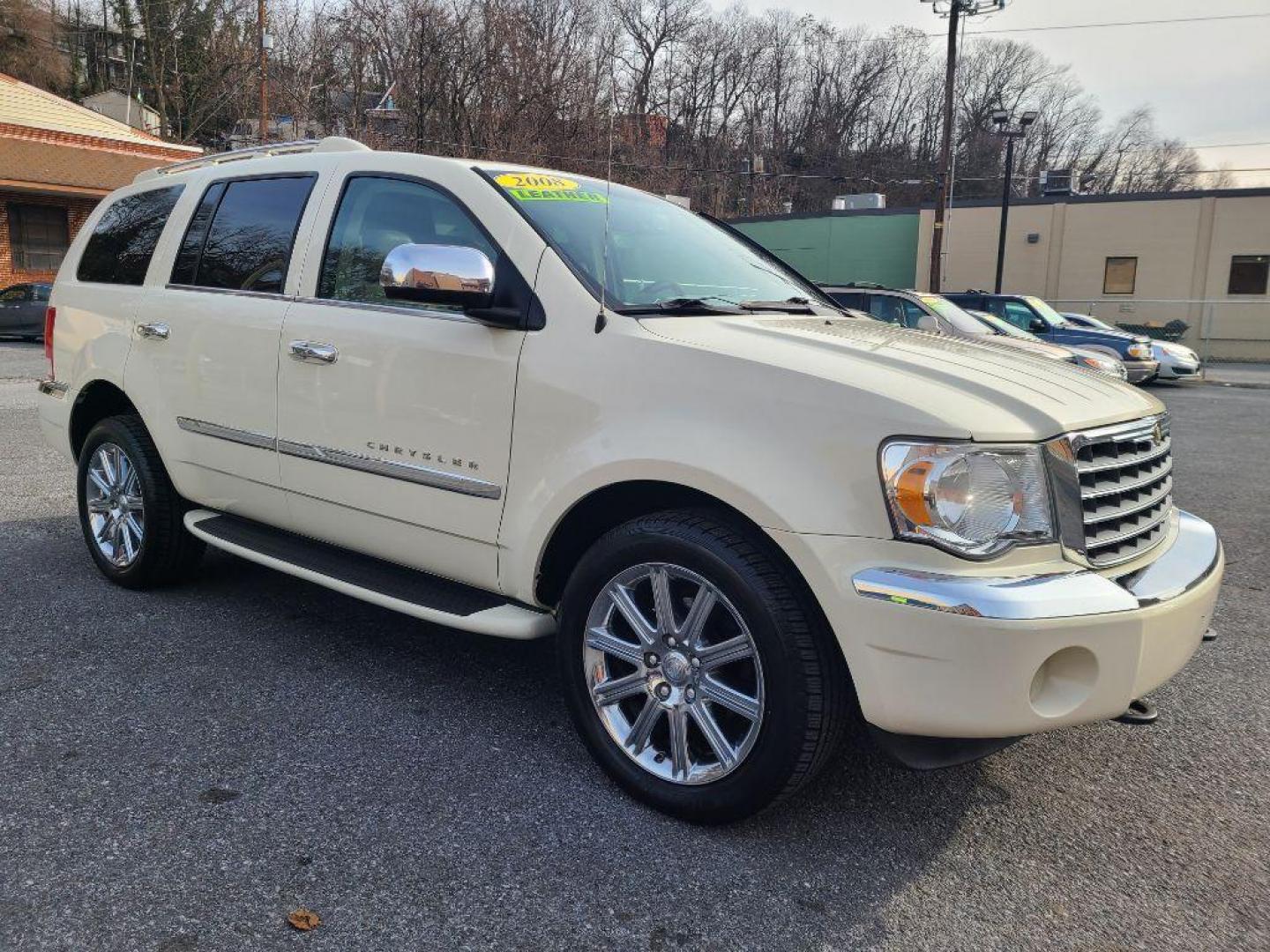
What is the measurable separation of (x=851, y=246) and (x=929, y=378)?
34.8 metres

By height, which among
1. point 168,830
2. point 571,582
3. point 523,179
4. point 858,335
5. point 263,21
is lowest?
point 168,830

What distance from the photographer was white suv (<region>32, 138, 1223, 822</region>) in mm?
2379

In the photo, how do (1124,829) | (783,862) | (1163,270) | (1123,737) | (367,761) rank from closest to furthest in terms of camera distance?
1. (783,862)
2. (1124,829)
3. (367,761)
4. (1123,737)
5. (1163,270)

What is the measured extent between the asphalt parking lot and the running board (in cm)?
42

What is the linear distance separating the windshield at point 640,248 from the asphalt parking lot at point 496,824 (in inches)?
60.5

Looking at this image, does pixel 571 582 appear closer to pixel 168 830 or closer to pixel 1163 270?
pixel 168 830

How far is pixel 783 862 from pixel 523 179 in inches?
94.2

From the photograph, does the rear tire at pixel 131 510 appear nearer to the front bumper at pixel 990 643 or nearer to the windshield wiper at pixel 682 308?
the windshield wiper at pixel 682 308

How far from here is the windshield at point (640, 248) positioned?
3.25 meters

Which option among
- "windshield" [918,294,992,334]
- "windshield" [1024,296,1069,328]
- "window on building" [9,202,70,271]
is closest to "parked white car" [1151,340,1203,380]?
"windshield" [1024,296,1069,328]

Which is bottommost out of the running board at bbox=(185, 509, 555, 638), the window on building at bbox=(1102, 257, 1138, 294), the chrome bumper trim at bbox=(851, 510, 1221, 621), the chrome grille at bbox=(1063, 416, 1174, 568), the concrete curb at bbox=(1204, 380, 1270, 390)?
the concrete curb at bbox=(1204, 380, 1270, 390)

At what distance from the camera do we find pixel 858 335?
3.16 m

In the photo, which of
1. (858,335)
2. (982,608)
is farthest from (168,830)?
(858,335)

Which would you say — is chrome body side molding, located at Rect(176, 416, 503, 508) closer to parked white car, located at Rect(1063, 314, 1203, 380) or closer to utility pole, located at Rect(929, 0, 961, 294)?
parked white car, located at Rect(1063, 314, 1203, 380)
